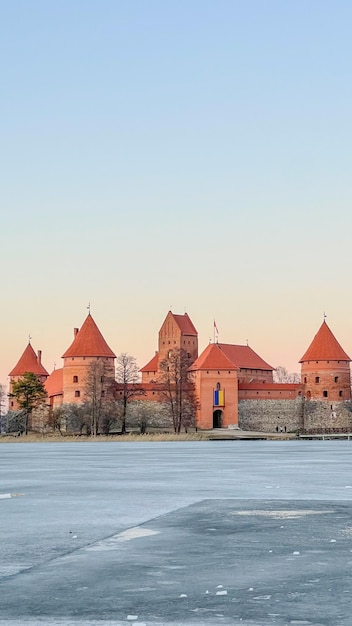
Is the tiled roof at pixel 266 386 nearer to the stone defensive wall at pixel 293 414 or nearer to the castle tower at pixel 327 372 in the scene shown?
the stone defensive wall at pixel 293 414

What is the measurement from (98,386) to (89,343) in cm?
620

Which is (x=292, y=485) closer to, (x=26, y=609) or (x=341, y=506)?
(x=341, y=506)

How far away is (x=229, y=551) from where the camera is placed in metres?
7.10

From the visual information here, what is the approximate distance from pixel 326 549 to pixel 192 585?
6.08 feet

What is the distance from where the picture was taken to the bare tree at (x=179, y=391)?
82062mm

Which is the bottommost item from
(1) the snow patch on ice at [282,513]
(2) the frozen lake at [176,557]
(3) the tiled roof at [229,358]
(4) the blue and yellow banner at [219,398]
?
(2) the frozen lake at [176,557]

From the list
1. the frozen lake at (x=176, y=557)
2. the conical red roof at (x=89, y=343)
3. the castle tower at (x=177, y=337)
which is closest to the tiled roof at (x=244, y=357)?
the castle tower at (x=177, y=337)

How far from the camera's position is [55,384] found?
95.9 m

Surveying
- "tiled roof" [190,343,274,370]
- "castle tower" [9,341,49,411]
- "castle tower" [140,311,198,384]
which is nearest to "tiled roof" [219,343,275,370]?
"tiled roof" [190,343,274,370]

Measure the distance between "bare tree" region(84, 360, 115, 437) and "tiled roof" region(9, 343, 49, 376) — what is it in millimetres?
16668

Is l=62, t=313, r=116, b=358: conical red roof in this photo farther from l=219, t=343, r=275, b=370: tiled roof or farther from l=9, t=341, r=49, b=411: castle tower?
l=219, t=343, r=275, b=370: tiled roof

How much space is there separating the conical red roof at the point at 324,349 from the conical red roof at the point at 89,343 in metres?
21.4

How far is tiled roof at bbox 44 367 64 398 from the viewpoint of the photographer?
303ft

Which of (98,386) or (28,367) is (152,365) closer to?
(28,367)
